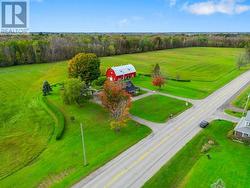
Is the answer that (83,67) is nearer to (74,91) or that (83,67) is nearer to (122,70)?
(74,91)

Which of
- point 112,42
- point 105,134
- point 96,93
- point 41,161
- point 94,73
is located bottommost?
point 41,161

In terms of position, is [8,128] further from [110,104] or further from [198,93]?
[198,93]

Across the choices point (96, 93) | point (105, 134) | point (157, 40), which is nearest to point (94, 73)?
point (96, 93)

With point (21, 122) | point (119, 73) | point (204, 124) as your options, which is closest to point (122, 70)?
point (119, 73)

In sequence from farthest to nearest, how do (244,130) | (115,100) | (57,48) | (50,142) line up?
(57,48), (115,100), (50,142), (244,130)

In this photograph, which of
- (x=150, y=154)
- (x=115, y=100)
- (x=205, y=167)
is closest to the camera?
(x=205, y=167)

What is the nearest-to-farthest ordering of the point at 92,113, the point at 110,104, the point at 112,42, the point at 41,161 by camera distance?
the point at 41,161
the point at 110,104
the point at 92,113
the point at 112,42

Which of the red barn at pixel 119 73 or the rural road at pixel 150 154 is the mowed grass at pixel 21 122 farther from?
the red barn at pixel 119 73
